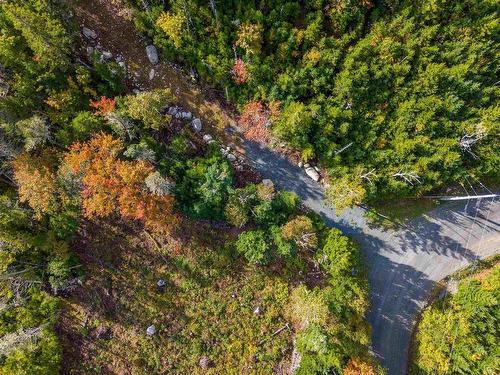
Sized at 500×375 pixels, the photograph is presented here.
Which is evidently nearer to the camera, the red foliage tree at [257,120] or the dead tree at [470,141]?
the dead tree at [470,141]

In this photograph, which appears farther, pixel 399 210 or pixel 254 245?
pixel 399 210

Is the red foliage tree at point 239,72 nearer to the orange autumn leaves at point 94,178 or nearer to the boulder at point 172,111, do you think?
the boulder at point 172,111

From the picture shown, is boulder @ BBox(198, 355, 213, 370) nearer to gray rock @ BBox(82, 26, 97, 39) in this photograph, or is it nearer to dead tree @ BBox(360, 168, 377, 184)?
dead tree @ BBox(360, 168, 377, 184)

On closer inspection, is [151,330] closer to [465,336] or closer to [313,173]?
[313,173]

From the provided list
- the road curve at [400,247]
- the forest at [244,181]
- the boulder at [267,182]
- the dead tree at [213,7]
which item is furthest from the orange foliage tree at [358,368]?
the dead tree at [213,7]

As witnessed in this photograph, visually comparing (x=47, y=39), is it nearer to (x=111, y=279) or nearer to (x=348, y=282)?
(x=111, y=279)

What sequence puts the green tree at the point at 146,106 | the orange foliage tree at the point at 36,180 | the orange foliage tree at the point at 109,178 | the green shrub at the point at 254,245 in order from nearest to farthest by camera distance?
the orange foliage tree at the point at 36,180 < the orange foliage tree at the point at 109,178 < the green tree at the point at 146,106 < the green shrub at the point at 254,245

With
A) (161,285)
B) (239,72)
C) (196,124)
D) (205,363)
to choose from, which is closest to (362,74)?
(239,72)
